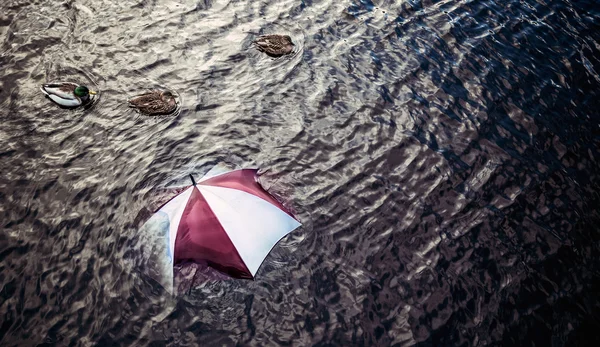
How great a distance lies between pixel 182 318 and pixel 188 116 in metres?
3.96

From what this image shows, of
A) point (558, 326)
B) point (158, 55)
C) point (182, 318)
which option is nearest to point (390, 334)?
point (558, 326)

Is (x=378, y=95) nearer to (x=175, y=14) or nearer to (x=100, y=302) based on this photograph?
(x=175, y=14)

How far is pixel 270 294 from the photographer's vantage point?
6.55 meters

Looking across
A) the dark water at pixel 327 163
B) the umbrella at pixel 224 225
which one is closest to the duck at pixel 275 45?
the dark water at pixel 327 163

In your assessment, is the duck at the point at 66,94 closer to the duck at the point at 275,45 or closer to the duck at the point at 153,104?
the duck at the point at 153,104

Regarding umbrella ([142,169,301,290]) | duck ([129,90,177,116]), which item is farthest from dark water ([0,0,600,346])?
umbrella ([142,169,301,290])

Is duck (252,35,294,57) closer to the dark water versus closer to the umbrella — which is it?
the dark water

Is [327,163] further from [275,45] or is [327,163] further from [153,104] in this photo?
[153,104]

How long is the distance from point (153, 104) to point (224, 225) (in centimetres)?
401

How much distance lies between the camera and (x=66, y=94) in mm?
8273

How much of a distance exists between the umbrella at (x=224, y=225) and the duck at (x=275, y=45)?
15.1 ft

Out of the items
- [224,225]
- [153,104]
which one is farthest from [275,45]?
[224,225]

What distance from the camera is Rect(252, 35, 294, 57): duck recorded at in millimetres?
9742

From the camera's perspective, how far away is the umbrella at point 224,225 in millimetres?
5656
